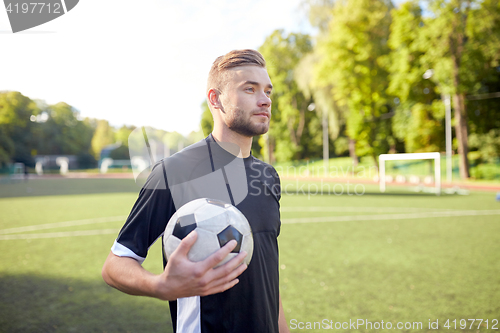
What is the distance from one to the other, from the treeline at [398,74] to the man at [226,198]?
21.7 metres

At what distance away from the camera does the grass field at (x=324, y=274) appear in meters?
4.00

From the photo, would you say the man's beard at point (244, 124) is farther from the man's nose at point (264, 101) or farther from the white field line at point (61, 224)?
the white field line at point (61, 224)

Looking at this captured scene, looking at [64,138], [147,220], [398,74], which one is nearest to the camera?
[147,220]

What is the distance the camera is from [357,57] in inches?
1136

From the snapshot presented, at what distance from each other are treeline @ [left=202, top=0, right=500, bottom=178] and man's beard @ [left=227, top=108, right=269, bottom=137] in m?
21.8

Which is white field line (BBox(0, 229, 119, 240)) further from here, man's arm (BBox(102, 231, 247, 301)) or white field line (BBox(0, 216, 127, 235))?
man's arm (BBox(102, 231, 247, 301))

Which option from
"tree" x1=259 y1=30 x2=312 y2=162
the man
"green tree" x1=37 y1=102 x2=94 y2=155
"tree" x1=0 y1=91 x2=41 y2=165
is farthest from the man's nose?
"green tree" x1=37 y1=102 x2=94 y2=155

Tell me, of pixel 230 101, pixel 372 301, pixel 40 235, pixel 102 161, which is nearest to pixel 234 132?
pixel 230 101

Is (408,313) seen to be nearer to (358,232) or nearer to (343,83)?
(358,232)

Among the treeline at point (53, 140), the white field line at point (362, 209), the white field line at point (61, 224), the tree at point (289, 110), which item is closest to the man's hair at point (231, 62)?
the white field line at point (61, 224)

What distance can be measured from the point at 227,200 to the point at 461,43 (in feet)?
92.2

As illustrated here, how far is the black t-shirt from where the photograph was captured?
1.40 metres

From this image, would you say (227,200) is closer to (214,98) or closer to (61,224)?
(214,98)

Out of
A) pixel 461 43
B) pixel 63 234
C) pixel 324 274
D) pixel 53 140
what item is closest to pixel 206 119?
pixel 324 274
